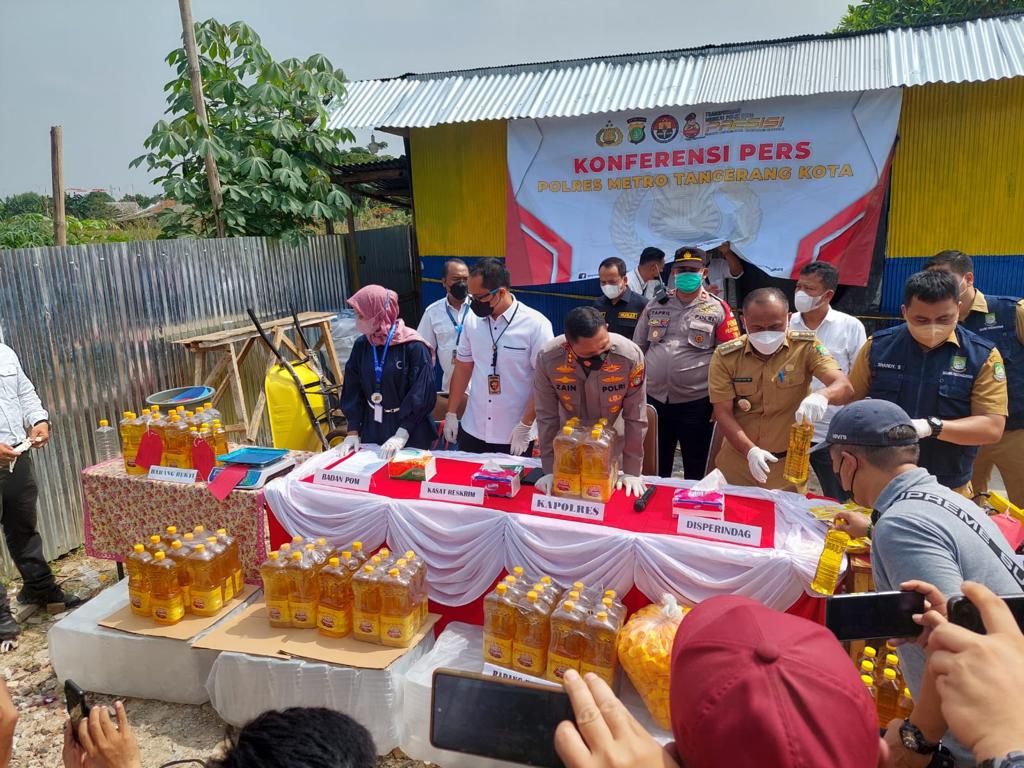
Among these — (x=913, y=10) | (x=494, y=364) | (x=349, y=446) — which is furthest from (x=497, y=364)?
(x=913, y=10)

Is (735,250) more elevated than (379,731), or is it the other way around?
(735,250)

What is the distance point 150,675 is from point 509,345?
2.50m

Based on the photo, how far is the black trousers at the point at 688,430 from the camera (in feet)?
13.5

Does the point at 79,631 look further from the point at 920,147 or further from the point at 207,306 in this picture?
the point at 920,147

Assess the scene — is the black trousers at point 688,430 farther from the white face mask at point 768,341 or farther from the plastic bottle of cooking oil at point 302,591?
the plastic bottle of cooking oil at point 302,591

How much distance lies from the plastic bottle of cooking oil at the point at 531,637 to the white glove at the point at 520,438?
1.22m

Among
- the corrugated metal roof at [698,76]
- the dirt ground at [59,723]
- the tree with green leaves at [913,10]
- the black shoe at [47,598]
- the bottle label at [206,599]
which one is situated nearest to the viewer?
the dirt ground at [59,723]

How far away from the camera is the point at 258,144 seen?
7.85 m

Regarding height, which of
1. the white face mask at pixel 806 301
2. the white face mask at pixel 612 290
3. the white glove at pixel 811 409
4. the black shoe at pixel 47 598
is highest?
the white face mask at pixel 612 290

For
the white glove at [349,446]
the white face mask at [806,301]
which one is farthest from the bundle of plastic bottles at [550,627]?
the white face mask at [806,301]

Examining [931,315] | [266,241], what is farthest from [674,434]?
[266,241]

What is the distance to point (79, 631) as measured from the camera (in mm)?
3262

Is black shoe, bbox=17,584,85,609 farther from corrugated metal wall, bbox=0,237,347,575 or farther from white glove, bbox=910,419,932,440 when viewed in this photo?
white glove, bbox=910,419,932,440

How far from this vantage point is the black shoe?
13.3 feet
